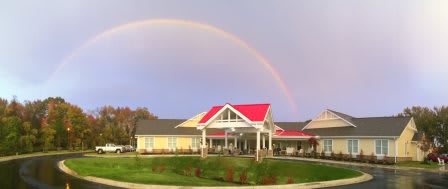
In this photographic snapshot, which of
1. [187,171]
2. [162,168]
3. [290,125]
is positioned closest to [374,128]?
[290,125]

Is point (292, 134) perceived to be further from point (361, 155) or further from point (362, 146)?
point (361, 155)

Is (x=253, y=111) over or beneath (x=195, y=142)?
over

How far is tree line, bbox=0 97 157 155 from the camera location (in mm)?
66125

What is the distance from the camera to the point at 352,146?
5528 cm

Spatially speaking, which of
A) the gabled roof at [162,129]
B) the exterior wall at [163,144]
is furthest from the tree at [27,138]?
the exterior wall at [163,144]

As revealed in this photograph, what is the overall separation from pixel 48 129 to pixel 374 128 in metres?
55.0

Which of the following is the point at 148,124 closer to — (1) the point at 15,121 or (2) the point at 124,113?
(1) the point at 15,121

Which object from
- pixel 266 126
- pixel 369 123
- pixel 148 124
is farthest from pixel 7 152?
pixel 369 123

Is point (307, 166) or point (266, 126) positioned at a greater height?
point (266, 126)

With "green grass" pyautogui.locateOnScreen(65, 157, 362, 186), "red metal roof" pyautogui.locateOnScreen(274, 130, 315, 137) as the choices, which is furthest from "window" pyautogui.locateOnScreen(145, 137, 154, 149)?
"green grass" pyautogui.locateOnScreen(65, 157, 362, 186)

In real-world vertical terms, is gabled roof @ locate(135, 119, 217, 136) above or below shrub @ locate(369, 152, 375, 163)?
above

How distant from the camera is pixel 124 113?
123312 millimetres

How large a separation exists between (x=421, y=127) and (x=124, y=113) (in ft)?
248

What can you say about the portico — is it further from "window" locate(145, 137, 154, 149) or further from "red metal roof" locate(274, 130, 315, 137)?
"window" locate(145, 137, 154, 149)
